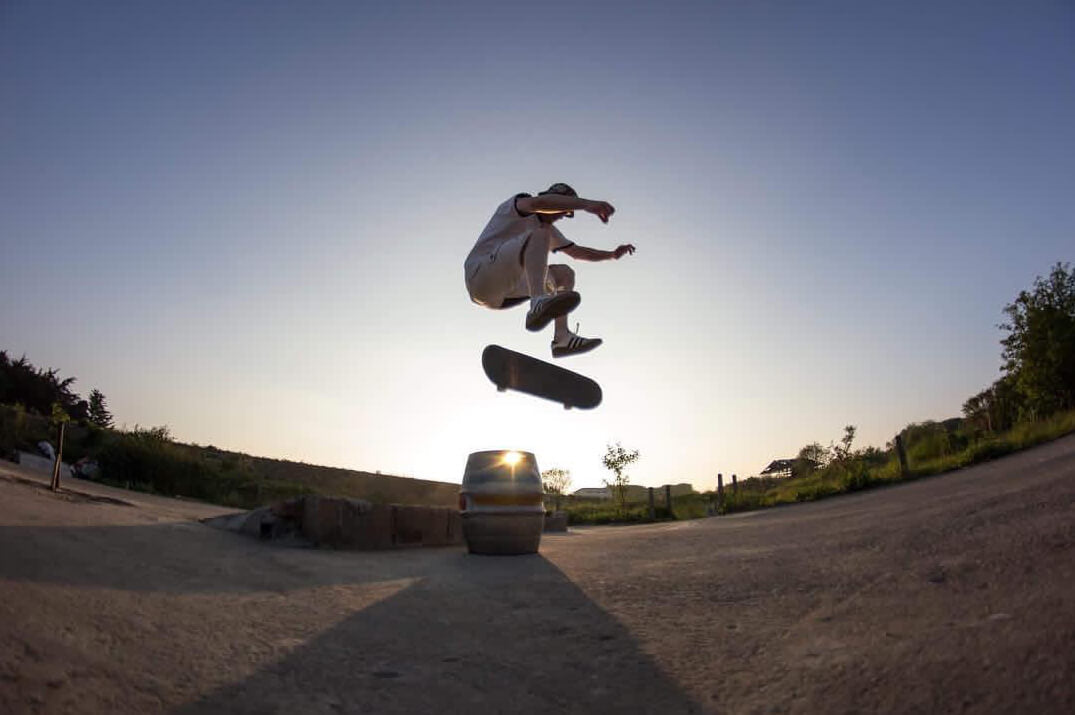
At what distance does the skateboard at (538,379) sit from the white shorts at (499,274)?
0.47m

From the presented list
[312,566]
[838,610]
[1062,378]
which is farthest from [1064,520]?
[1062,378]

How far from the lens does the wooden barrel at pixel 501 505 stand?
231 inches

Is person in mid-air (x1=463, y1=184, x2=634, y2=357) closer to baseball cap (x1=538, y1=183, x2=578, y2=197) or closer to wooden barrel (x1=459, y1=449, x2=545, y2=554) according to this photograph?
baseball cap (x1=538, y1=183, x2=578, y2=197)

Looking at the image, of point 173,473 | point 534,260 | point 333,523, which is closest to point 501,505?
point 333,523

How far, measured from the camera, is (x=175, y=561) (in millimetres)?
3795

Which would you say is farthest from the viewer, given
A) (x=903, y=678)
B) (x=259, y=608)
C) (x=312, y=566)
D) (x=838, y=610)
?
(x=312, y=566)

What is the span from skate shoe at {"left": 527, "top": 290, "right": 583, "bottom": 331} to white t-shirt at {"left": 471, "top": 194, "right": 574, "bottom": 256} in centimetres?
43

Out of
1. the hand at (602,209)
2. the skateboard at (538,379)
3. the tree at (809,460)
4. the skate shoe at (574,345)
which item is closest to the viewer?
the hand at (602,209)

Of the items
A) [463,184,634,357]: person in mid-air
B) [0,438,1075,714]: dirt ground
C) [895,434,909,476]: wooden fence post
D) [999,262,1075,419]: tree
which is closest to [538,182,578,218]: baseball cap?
[463,184,634,357]: person in mid-air

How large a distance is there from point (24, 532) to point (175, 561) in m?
0.78

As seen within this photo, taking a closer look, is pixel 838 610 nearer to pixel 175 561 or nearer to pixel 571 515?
pixel 175 561

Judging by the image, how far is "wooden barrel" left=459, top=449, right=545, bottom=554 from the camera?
586 cm

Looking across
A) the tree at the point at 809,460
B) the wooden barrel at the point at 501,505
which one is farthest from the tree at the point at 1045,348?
the wooden barrel at the point at 501,505

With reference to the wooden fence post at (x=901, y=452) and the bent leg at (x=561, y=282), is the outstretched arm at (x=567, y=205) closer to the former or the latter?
the bent leg at (x=561, y=282)
